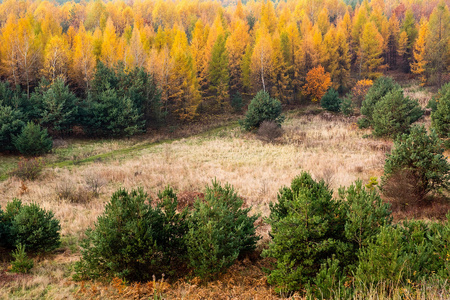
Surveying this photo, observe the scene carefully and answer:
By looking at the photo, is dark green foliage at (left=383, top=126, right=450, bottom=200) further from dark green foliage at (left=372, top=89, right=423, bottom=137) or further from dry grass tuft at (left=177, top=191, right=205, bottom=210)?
dark green foliage at (left=372, top=89, right=423, bottom=137)

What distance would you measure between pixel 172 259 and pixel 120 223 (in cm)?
133

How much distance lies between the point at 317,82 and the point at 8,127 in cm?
3482

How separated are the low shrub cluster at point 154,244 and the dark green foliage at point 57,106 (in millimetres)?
23142

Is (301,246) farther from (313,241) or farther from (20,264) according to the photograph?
(20,264)

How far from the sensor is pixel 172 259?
6.38 m

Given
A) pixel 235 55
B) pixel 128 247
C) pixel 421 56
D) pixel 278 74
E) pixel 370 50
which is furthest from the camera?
pixel 370 50

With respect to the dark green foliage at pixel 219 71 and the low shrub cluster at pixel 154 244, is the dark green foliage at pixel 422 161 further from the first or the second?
the dark green foliage at pixel 219 71

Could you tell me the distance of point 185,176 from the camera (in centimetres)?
1562

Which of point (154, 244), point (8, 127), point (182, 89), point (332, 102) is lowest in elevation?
point (154, 244)

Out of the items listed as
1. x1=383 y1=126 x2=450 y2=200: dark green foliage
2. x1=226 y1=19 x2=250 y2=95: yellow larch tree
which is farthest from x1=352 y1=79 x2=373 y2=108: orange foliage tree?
x1=383 y1=126 x2=450 y2=200: dark green foliage

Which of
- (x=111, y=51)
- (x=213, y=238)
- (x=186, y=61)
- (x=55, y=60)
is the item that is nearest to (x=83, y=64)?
(x=55, y=60)

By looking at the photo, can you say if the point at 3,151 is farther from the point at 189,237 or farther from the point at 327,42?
the point at 327,42

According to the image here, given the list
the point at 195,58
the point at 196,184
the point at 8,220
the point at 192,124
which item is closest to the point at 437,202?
the point at 196,184

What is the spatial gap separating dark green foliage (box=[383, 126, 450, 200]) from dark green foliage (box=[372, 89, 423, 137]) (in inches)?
410
